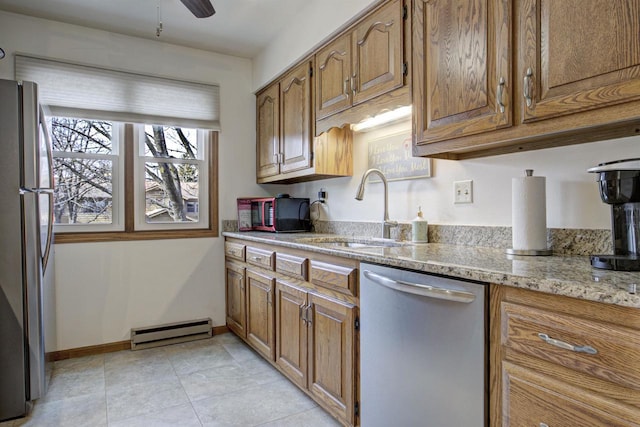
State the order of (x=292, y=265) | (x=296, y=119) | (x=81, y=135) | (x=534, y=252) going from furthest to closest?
(x=81, y=135) → (x=296, y=119) → (x=292, y=265) → (x=534, y=252)

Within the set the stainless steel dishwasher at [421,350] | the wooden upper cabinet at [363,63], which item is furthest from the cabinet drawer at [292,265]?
the wooden upper cabinet at [363,63]

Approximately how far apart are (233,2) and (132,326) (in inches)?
100

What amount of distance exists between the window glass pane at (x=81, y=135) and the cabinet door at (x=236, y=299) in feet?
4.53

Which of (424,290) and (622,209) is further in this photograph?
(424,290)

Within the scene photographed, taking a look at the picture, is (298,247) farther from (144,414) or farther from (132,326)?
(132,326)

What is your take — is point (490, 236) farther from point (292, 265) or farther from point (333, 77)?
point (333, 77)

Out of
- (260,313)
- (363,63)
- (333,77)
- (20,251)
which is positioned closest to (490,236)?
(363,63)

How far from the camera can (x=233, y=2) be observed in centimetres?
252

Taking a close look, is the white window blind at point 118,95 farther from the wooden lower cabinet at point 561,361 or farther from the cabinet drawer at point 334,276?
the wooden lower cabinet at point 561,361

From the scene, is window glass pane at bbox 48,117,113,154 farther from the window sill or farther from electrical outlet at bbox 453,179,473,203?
electrical outlet at bbox 453,179,473,203

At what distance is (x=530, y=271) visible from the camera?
3.46 feet

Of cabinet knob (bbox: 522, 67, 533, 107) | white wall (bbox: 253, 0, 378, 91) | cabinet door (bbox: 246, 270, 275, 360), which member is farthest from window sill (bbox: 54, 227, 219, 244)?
cabinet knob (bbox: 522, 67, 533, 107)

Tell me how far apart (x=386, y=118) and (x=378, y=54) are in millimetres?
447

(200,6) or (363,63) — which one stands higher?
A: (200,6)
